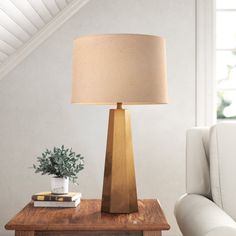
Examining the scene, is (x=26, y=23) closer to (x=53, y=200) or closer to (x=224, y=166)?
(x=53, y=200)

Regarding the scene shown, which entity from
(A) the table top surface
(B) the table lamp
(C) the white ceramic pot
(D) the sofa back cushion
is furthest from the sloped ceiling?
(D) the sofa back cushion

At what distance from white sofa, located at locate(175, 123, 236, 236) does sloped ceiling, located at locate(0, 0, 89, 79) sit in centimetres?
107

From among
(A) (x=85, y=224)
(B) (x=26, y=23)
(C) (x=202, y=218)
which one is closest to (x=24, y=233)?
(A) (x=85, y=224)

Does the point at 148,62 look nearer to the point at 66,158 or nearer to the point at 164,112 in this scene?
the point at 66,158

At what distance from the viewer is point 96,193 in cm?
327

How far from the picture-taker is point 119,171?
219 centimetres

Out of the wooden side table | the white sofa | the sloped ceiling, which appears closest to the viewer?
the wooden side table

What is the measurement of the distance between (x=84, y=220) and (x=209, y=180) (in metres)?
0.79

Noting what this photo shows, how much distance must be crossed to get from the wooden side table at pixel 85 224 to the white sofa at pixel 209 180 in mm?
159

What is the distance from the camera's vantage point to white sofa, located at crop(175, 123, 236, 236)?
213cm

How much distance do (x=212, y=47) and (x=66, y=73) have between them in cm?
94

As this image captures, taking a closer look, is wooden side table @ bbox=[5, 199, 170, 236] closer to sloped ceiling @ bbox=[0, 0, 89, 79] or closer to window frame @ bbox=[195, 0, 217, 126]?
sloped ceiling @ bbox=[0, 0, 89, 79]

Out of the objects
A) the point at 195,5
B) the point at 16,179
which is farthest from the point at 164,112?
the point at 16,179

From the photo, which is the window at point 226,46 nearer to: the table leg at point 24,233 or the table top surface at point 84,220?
the table top surface at point 84,220
